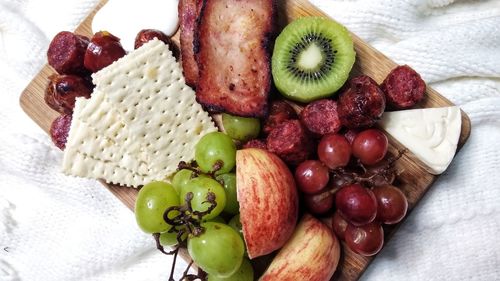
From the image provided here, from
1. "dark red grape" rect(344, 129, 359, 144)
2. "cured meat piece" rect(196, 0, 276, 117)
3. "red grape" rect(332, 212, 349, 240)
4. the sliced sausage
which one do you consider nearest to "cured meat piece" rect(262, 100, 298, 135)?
"cured meat piece" rect(196, 0, 276, 117)

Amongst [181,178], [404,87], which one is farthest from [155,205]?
[404,87]

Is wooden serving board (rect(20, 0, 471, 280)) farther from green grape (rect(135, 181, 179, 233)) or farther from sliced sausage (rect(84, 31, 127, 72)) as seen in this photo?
sliced sausage (rect(84, 31, 127, 72))

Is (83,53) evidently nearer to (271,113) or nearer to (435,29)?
(271,113)

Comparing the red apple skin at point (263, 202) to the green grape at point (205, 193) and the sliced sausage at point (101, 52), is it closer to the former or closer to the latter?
the green grape at point (205, 193)

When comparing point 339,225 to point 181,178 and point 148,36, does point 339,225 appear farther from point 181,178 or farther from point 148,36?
point 148,36

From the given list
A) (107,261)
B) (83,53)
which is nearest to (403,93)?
(83,53)

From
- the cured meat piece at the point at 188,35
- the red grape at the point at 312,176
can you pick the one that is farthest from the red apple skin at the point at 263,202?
the cured meat piece at the point at 188,35
